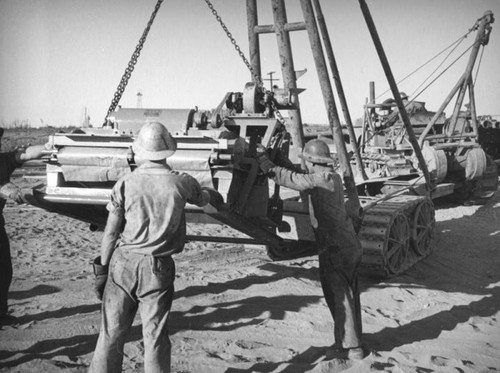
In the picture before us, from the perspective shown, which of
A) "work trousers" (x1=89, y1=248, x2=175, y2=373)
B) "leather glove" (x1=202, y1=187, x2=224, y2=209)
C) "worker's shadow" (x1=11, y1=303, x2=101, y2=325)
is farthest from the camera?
"worker's shadow" (x1=11, y1=303, x2=101, y2=325)

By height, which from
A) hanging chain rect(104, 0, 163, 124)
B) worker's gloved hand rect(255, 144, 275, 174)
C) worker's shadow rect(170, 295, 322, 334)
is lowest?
worker's shadow rect(170, 295, 322, 334)

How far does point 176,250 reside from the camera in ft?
10.5

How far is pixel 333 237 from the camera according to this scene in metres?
4.31

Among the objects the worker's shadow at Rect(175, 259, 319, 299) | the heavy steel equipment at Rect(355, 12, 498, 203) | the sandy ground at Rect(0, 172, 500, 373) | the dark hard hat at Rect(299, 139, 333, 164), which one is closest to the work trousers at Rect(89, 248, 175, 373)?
the sandy ground at Rect(0, 172, 500, 373)

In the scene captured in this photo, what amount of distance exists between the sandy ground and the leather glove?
4.36 feet

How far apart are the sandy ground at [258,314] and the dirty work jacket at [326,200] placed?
1024 millimetres

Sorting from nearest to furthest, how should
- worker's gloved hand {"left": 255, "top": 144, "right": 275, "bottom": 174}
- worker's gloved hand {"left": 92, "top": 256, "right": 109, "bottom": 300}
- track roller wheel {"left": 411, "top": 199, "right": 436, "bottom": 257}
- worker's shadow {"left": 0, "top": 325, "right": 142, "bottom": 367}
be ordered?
worker's gloved hand {"left": 92, "top": 256, "right": 109, "bottom": 300}
worker's shadow {"left": 0, "top": 325, "right": 142, "bottom": 367}
worker's gloved hand {"left": 255, "top": 144, "right": 275, "bottom": 174}
track roller wheel {"left": 411, "top": 199, "right": 436, "bottom": 257}

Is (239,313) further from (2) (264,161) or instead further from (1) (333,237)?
(2) (264,161)

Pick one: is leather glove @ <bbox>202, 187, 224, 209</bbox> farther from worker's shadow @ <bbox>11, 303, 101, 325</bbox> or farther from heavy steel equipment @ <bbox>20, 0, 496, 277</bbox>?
worker's shadow @ <bbox>11, 303, 101, 325</bbox>

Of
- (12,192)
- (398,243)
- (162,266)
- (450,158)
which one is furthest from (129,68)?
(450,158)

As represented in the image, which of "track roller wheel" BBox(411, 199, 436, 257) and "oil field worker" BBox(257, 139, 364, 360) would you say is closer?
"oil field worker" BBox(257, 139, 364, 360)

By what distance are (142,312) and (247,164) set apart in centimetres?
176

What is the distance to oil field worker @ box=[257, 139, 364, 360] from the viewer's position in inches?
165

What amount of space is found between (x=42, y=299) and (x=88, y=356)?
1593mm
